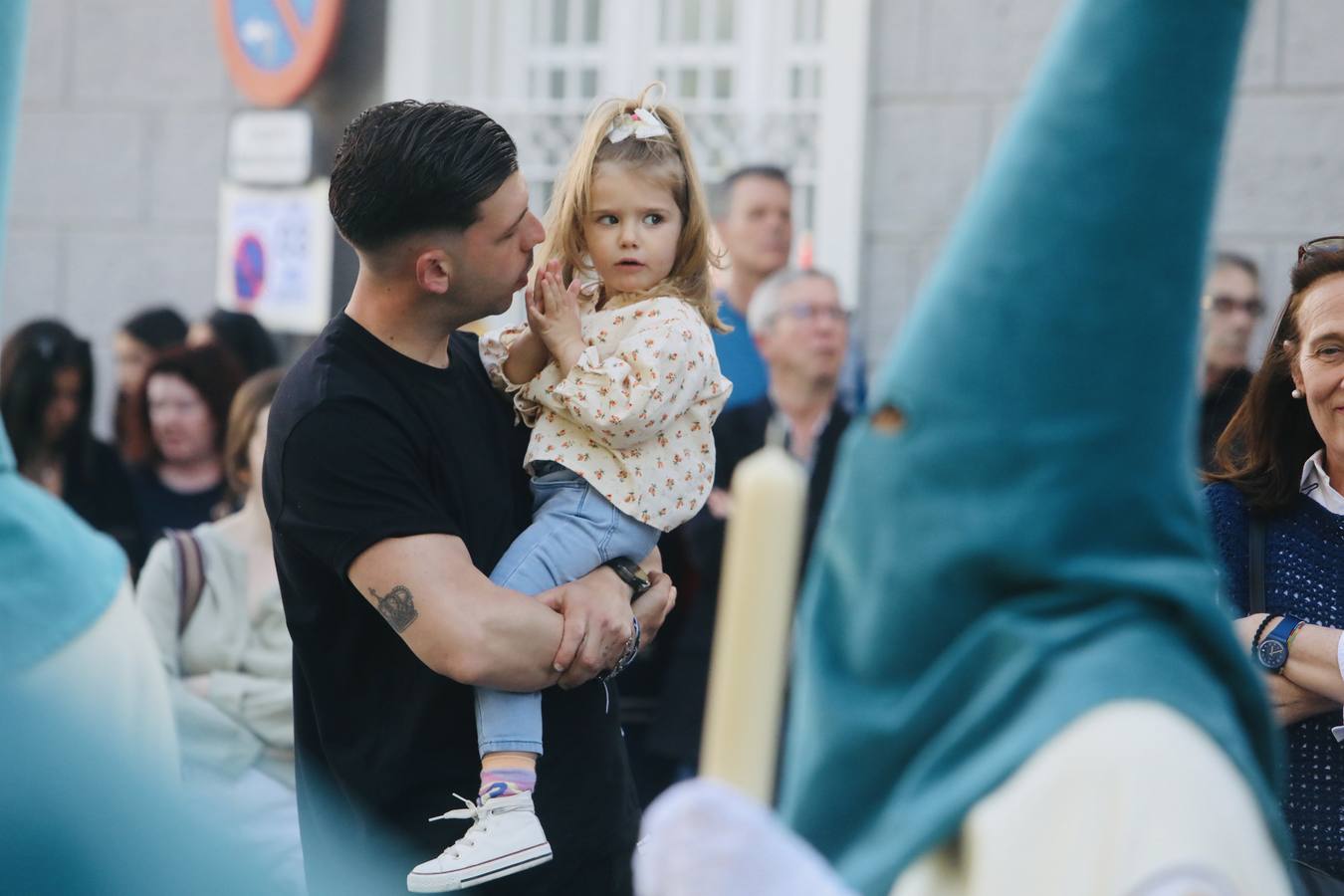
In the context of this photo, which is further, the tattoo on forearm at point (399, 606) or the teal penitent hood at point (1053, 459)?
the tattoo on forearm at point (399, 606)

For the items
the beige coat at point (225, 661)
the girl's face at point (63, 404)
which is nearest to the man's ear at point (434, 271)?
the beige coat at point (225, 661)

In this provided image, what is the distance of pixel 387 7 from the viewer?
8188 mm

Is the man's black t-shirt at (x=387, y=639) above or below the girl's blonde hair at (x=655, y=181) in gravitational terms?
below

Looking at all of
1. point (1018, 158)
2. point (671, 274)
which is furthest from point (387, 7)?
point (1018, 158)

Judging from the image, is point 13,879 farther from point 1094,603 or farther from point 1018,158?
point 1018,158

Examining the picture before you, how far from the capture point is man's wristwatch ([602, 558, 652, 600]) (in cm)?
288

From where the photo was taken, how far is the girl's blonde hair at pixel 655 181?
9.87ft

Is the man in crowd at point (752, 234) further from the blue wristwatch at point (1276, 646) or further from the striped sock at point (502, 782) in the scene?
the striped sock at point (502, 782)

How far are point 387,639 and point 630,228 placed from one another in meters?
0.83

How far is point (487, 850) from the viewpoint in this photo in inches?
99.8

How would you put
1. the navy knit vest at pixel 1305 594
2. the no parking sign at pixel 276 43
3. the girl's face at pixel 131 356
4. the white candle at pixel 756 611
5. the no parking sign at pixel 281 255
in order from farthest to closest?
1. the no parking sign at pixel 281 255
2. the no parking sign at pixel 276 43
3. the girl's face at pixel 131 356
4. the navy knit vest at pixel 1305 594
5. the white candle at pixel 756 611

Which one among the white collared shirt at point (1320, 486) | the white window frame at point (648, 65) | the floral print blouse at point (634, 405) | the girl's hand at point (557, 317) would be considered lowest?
the white collared shirt at point (1320, 486)

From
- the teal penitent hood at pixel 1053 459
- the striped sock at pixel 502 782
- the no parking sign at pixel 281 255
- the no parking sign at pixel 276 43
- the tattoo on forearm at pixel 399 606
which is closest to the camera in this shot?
the teal penitent hood at pixel 1053 459

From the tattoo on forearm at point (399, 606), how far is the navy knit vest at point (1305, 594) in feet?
5.01
